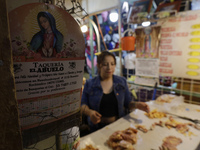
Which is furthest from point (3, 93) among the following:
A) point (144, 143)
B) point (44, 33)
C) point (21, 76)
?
point (144, 143)

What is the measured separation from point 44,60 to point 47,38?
6 cm

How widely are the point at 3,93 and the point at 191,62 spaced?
6.68 ft

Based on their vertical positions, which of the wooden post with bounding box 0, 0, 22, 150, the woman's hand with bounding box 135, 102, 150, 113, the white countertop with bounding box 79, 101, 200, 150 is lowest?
the white countertop with bounding box 79, 101, 200, 150

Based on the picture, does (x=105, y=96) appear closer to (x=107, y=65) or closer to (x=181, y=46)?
(x=107, y=65)

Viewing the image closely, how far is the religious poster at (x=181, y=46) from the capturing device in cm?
172

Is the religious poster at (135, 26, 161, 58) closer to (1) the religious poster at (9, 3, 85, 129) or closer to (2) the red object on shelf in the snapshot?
(2) the red object on shelf

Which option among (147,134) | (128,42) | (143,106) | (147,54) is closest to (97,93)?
(143,106)

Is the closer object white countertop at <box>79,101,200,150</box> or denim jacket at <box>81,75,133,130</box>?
white countertop at <box>79,101,200,150</box>

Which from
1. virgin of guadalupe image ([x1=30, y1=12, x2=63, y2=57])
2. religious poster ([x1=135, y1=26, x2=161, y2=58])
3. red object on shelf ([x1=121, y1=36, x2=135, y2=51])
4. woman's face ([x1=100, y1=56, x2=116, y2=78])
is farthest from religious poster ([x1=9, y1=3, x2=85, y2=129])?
religious poster ([x1=135, y1=26, x2=161, y2=58])

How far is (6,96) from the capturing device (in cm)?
29

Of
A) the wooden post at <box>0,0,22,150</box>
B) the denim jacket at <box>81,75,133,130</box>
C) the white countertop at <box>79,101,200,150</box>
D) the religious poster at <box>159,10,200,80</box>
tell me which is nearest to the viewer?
the wooden post at <box>0,0,22,150</box>

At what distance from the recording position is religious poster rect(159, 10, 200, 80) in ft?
5.65

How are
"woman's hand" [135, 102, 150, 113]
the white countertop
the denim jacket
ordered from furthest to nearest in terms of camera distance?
the denim jacket < "woman's hand" [135, 102, 150, 113] < the white countertop

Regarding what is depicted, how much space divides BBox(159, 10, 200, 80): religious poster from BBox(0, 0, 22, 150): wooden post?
6.55 ft
